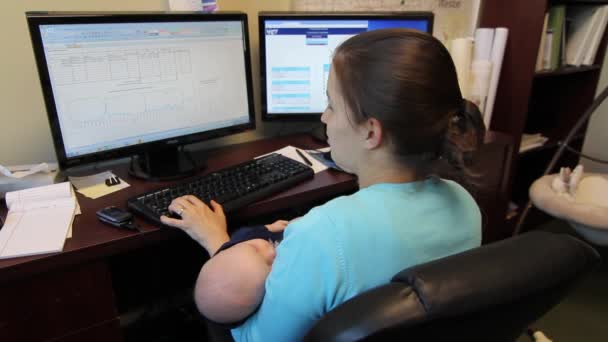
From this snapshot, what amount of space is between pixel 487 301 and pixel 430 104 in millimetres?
321

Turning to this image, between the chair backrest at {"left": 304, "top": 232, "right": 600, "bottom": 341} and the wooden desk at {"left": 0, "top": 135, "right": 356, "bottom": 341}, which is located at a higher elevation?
the chair backrest at {"left": 304, "top": 232, "right": 600, "bottom": 341}

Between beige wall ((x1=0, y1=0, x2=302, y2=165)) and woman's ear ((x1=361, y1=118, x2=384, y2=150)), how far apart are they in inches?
37.6

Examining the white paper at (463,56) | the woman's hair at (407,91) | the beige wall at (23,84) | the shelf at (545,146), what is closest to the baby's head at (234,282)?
the woman's hair at (407,91)

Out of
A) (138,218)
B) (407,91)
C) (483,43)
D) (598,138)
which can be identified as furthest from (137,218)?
(598,138)

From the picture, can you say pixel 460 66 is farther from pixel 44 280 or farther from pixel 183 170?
→ pixel 44 280

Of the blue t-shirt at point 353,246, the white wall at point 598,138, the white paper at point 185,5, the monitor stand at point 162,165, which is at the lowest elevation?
the white wall at point 598,138

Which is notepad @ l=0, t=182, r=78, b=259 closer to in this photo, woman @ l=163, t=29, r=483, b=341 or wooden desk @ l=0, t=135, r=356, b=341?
wooden desk @ l=0, t=135, r=356, b=341

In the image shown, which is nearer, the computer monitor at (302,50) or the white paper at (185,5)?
the white paper at (185,5)

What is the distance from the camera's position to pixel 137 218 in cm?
102

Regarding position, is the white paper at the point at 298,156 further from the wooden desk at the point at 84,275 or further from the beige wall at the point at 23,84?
the beige wall at the point at 23,84

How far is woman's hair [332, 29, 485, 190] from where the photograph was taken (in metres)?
0.67

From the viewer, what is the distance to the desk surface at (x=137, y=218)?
853 millimetres

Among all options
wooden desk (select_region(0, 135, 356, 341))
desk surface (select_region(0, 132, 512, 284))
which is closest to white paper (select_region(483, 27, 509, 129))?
desk surface (select_region(0, 132, 512, 284))

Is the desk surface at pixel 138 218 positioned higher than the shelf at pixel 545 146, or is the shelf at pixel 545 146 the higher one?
the desk surface at pixel 138 218
